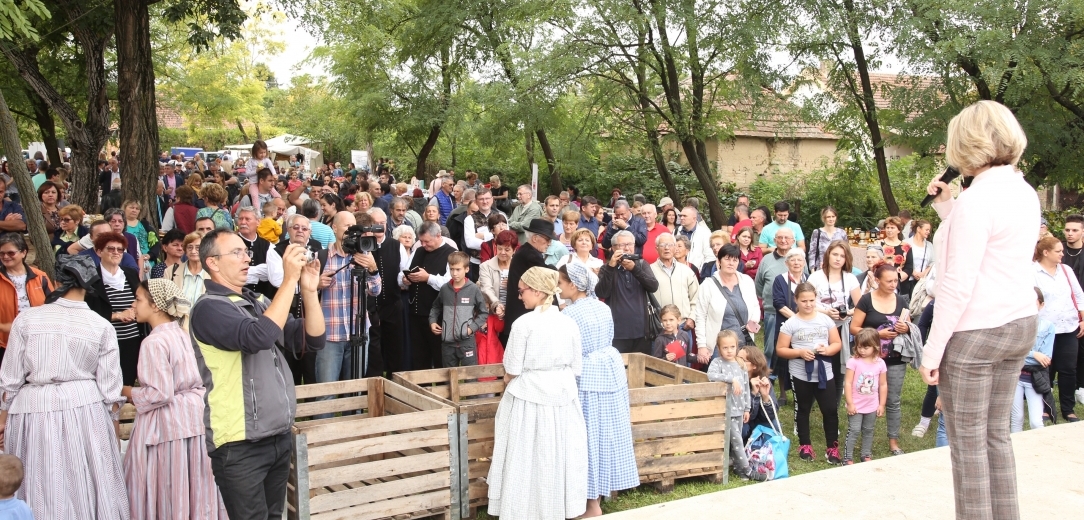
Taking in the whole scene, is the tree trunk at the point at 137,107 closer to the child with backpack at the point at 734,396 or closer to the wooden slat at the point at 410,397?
the wooden slat at the point at 410,397

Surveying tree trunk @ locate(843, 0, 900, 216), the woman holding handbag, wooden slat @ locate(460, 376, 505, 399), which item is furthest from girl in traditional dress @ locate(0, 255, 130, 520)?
tree trunk @ locate(843, 0, 900, 216)

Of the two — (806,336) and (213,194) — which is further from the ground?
(213,194)

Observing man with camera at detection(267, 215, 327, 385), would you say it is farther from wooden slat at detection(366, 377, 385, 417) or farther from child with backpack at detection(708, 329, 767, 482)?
child with backpack at detection(708, 329, 767, 482)

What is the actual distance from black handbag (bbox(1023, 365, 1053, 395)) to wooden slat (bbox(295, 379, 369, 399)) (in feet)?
17.5

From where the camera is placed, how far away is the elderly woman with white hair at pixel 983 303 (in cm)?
319

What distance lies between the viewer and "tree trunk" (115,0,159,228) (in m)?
10.2

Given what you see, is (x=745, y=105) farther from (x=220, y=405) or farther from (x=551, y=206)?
(x=220, y=405)

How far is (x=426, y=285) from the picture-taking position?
26.2 feet

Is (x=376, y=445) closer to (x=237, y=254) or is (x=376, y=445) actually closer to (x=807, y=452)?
(x=237, y=254)

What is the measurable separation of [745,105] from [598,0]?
3.54m

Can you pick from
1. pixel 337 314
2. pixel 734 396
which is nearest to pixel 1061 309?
pixel 734 396

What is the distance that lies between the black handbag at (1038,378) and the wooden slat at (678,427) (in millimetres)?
2775

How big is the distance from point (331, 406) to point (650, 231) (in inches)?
190

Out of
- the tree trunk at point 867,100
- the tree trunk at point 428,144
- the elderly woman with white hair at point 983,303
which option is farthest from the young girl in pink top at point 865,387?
the tree trunk at point 428,144
